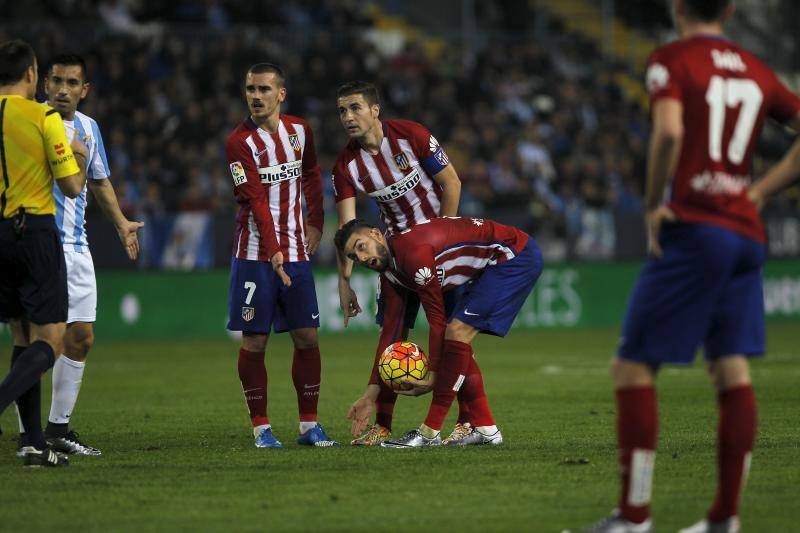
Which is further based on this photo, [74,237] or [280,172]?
[280,172]

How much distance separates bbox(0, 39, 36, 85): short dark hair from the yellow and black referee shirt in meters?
0.12

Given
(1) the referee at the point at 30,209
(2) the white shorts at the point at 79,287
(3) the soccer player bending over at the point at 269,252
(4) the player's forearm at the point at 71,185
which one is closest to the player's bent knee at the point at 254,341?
(3) the soccer player bending over at the point at 269,252

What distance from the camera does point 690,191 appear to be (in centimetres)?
525

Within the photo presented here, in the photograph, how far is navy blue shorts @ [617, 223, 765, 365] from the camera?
17.0 ft

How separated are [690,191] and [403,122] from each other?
3799mm

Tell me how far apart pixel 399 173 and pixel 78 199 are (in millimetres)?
2069

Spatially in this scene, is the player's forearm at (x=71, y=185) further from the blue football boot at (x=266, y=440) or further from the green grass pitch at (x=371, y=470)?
the blue football boot at (x=266, y=440)

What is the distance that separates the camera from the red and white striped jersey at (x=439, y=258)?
792 centimetres

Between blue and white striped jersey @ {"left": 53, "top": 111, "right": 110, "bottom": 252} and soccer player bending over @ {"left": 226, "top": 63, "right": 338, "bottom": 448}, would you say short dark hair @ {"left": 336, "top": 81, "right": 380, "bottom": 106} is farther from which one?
blue and white striped jersey @ {"left": 53, "top": 111, "right": 110, "bottom": 252}

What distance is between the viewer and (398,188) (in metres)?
8.79

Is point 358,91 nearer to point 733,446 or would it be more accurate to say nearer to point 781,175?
point 781,175

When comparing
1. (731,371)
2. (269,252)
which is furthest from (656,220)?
(269,252)

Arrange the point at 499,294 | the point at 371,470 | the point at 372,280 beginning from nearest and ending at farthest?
the point at 371,470, the point at 499,294, the point at 372,280

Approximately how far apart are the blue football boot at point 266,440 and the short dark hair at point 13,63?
270 cm
